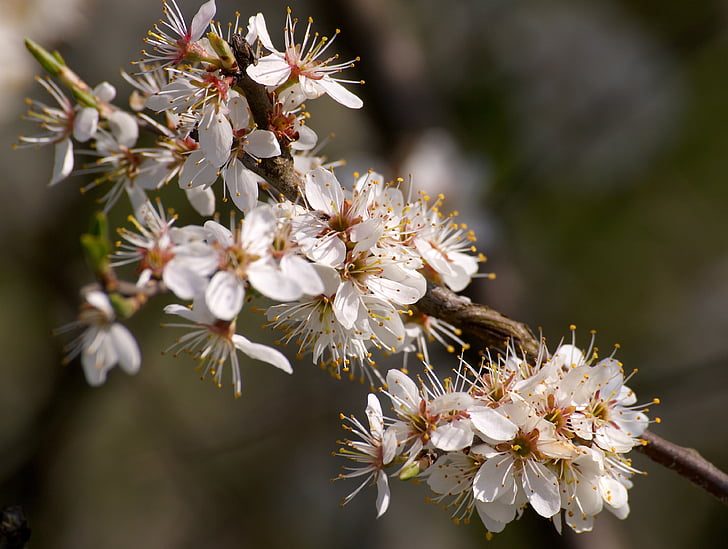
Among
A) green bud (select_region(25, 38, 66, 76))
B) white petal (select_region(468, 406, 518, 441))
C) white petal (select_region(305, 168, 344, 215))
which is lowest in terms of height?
white petal (select_region(468, 406, 518, 441))

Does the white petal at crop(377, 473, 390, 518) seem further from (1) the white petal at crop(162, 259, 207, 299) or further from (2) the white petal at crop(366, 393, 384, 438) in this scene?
(1) the white petal at crop(162, 259, 207, 299)

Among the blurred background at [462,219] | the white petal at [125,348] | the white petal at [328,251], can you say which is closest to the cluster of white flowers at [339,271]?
the white petal at [328,251]

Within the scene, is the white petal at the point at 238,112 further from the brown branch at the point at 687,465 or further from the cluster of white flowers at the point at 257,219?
the brown branch at the point at 687,465

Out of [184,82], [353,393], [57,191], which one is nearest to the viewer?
[184,82]

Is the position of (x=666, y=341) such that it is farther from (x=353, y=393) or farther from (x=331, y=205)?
(x=331, y=205)

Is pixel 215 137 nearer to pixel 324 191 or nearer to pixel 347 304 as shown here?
pixel 324 191

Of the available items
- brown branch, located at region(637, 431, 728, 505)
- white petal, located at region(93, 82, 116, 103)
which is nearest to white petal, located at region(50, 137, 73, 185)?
white petal, located at region(93, 82, 116, 103)

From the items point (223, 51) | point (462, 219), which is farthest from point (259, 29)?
point (462, 219)

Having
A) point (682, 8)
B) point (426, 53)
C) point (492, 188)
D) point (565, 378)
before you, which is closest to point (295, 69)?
point (565, 378)
